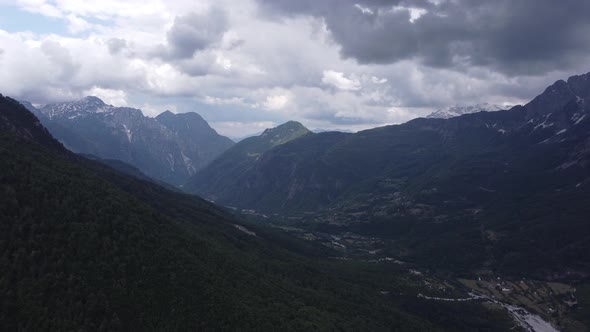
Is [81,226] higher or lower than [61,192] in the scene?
lower

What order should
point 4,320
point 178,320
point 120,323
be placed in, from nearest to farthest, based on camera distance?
1. point 4,320
2. point 120,323
3. point 178,320

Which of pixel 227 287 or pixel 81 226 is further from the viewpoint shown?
pixel 227 287

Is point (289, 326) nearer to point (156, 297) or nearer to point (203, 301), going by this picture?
point (203, 301)

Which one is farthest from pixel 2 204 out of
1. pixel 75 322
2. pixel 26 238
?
pixel 75 322

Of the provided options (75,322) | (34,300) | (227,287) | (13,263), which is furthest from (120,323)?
(227,287)

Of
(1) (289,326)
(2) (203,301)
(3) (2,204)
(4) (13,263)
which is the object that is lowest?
(1) (289,326)

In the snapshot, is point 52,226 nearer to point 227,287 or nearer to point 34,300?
point 34,300

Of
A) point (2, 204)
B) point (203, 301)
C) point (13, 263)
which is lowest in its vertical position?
point (203, 301)

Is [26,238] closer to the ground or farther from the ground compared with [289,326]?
farther from the ground

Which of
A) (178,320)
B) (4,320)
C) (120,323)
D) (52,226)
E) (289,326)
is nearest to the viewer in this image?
(4,320)
